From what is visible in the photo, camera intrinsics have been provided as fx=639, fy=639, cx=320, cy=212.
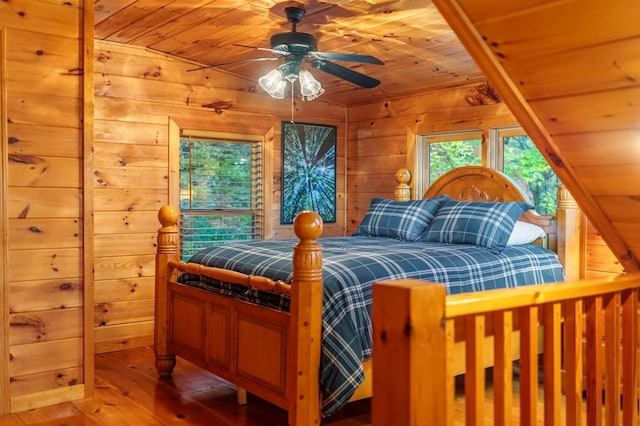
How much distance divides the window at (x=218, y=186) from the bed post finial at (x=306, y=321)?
2437 mm

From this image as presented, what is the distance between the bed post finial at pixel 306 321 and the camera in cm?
285

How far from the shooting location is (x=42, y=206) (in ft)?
11.4

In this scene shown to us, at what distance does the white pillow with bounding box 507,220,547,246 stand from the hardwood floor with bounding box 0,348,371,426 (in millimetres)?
1383

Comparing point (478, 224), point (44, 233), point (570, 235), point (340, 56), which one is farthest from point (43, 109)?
point (570, 235)

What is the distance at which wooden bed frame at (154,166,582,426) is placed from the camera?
2.87m

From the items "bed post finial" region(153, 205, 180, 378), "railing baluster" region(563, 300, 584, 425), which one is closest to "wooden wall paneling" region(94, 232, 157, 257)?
"bed post finial" region(153, 205, 180, 378)

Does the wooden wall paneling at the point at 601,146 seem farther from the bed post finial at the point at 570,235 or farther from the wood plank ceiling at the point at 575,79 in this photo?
the bed post finial at the point at 570,235

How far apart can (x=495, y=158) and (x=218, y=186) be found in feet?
7.34

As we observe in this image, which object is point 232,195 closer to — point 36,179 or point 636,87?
point 36,179

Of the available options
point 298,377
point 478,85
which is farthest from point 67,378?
point 478,85

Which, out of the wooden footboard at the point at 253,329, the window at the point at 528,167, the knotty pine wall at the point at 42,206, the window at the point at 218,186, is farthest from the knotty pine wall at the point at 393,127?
the knotty pine wall at the point at 42,206

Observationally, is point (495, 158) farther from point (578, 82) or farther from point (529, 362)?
point (529, 362)

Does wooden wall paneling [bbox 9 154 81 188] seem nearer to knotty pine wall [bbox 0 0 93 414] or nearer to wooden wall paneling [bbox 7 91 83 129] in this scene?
knotty pine wall [bbox 0 0 93 414]

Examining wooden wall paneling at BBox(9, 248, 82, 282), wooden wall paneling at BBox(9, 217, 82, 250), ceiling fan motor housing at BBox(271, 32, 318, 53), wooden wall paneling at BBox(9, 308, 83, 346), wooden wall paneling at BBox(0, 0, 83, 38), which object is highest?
wooden wall paneling at BBox(0, 0, 83, 38)
